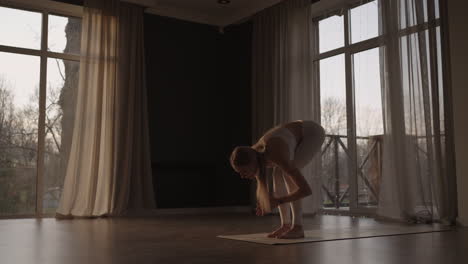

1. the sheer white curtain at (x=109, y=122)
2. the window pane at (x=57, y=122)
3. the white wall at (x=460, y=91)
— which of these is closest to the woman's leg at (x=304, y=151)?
the white wall at (x=460, y=91)

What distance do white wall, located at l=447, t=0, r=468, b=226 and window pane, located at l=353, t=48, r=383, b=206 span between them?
102cm

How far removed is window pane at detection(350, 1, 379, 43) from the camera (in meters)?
5.42

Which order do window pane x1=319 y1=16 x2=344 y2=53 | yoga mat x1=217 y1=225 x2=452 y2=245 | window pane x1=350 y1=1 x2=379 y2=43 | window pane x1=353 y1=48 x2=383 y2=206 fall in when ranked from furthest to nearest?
window pane x1=319 y1=16 x2=344 y2=53 < window pane x1=350 y1=1 x2=379 y2=43 < window pane x1=353 y1=48 x2=383 y2=206 < yoga mat x1=217 y1=225 x2=452 y2=245

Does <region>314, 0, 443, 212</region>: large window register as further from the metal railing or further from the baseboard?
the baseboard

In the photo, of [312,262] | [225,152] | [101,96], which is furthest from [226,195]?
[312,262]

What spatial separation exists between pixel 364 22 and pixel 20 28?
4.09 meters

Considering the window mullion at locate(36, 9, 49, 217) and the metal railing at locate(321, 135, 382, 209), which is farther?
the window mullion at locate(36, 9, 49, 217)

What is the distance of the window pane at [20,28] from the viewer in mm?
5953

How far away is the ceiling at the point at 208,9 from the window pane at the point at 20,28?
1249 mm

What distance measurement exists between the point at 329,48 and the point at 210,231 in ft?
10.3

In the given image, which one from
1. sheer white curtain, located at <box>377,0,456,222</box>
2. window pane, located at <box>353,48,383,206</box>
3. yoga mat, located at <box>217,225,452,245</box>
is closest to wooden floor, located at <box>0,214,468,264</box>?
yoga mat, located at <box>217,225,452,245</box>

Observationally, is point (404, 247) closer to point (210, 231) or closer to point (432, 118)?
point (210, 231)

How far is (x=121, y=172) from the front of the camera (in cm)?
607

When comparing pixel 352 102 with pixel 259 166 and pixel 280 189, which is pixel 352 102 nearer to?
pixel 280 189
